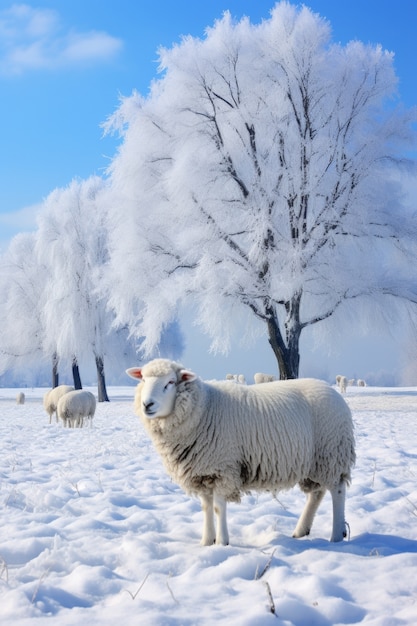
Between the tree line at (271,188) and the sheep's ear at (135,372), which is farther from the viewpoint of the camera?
the tree line at (271,188)

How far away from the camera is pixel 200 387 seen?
3.64 m

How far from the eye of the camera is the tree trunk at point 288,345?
Answer: 1411 centimetres

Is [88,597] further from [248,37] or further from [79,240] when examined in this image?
[79,240]

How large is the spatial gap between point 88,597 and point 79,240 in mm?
21247

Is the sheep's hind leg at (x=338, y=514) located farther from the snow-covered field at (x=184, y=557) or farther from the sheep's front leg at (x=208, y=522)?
the sheep's front leg at (x=208, y=522)

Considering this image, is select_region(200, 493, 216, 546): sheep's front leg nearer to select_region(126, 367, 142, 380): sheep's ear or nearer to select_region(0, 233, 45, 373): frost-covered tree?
select_region(126, 367, 142, 380): sheep's ear

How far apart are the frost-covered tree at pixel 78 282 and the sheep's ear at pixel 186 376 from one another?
18483 millimetres

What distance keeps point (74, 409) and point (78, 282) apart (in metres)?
11.7

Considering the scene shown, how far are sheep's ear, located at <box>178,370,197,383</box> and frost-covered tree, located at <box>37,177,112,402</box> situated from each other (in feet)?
60.6

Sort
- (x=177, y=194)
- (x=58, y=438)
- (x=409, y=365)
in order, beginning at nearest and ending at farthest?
(x=58, y=438), (x=177, y=194), (x=409, y=365)

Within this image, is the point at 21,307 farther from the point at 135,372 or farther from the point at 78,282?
the point at 135,372

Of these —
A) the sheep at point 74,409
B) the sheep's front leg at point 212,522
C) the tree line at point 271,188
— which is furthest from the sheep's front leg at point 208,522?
the tree line at point 271,188

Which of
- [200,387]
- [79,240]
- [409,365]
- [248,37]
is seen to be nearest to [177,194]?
[248,37]

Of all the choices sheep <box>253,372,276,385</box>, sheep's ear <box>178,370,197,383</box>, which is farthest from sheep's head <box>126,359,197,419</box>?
sheep <box>253,372,276,385</box>
